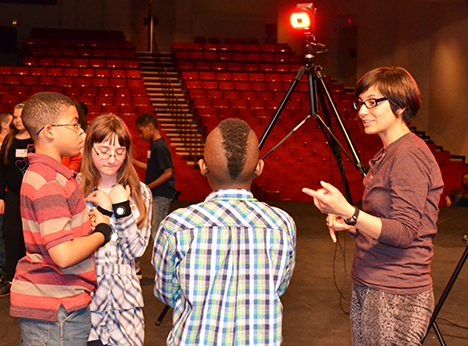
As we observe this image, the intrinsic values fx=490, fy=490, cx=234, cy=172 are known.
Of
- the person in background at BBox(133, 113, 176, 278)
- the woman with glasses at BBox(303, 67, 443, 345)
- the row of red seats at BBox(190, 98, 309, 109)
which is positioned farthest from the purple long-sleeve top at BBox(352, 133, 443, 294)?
the row of red seats at BBox(190, 98, 309, 109)

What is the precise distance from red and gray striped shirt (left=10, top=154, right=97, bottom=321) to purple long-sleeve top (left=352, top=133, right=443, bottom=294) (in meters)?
0.93

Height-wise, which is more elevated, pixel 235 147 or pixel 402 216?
pixel 235 147

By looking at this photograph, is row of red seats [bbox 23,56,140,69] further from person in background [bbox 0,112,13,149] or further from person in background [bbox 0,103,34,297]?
person in background [bbox 0,103,34,297]

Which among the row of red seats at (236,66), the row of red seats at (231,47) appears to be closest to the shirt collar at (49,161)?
the row of red seats at (236,66)

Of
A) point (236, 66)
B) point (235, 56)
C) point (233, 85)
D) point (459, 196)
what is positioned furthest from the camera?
point (235, 56)

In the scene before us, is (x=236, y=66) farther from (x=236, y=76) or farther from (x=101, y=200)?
(x=101, y=200)

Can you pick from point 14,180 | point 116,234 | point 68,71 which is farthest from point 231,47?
point 116,234

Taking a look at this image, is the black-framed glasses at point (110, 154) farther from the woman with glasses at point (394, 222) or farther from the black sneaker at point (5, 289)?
the black sneaker at point (5, 289)

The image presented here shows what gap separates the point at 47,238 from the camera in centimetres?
140

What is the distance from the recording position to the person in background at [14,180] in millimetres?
3426

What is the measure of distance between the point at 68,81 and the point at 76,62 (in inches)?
61.4

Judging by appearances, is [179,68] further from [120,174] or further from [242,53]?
[120,174]

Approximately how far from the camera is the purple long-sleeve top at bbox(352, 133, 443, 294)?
1.51m

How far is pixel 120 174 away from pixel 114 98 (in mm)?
8133
